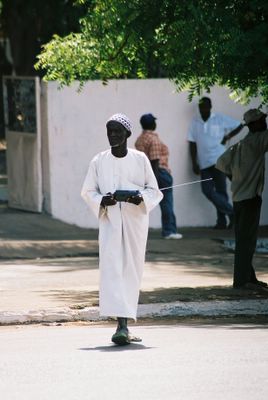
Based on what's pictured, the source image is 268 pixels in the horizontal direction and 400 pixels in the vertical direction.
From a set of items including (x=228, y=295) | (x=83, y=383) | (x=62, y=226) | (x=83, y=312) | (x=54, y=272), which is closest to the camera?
(x=83, y=383)

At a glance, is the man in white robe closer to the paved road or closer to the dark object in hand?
the dark object in hand

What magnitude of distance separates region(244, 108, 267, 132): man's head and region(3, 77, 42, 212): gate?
5.94 m

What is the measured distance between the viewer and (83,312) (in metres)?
11.1

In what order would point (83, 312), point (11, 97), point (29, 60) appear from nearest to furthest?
point (83, 312) → point (11, 97) → point (29, 60)

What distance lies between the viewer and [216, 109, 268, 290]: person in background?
12312 millimetres

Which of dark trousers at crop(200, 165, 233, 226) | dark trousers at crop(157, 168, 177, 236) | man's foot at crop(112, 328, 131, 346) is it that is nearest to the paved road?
man's foot at crop(112, 328, 131, 346)

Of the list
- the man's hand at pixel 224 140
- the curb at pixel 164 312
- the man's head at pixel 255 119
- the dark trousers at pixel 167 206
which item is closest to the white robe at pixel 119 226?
the curb at pixel 164 312

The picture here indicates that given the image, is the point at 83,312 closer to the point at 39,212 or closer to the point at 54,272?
the point at 54,272

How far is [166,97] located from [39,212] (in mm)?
2412

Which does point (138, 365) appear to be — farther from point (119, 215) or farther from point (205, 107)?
point (205, 107)

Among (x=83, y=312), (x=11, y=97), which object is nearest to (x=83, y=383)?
(x=83, y=312)

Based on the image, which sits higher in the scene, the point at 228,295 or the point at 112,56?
the point at 112,56

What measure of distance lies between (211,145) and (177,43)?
6346 mm

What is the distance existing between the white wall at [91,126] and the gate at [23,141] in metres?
0.27
